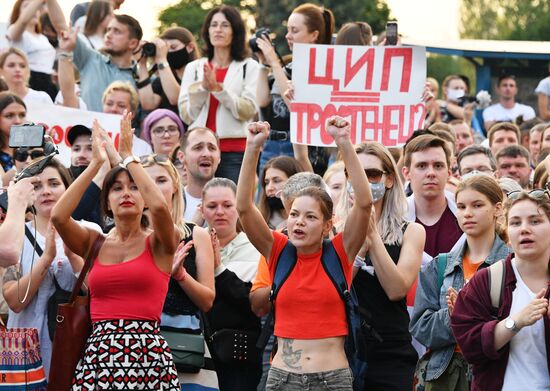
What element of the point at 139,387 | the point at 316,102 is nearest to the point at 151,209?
Result: the point at 139,387

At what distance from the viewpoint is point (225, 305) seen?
9695 millimetres

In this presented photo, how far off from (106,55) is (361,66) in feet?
11.2

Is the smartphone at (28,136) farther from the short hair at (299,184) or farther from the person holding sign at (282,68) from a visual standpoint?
the person holding sign at (282,68)

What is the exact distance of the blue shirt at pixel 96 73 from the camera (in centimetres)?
1423

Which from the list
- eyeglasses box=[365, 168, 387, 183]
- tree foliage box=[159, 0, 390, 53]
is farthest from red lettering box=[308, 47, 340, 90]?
tree foliage box=[159, 0, 390, 53]

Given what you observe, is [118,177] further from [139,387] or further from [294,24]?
[294,24]

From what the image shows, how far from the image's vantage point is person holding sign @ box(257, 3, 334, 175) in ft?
41.7

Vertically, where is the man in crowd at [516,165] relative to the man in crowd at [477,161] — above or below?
below

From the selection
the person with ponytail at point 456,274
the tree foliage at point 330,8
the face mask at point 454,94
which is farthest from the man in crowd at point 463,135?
the tree foliage at point 330,8

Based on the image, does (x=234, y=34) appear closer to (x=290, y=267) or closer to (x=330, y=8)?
(x=290, y=267)

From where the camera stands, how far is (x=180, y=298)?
944 centimetres

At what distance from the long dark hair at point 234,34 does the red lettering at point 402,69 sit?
1838 mm

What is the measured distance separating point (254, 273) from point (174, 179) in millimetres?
841

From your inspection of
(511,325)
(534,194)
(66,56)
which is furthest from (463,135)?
(511,325)
